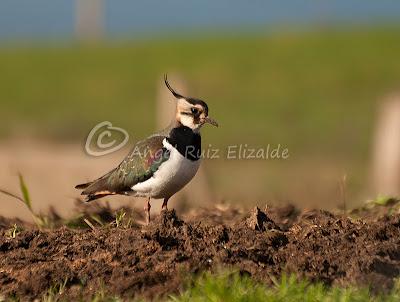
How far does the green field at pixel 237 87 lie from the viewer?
2439 cm

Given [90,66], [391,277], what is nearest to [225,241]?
[391,277]

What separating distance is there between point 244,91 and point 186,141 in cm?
2186

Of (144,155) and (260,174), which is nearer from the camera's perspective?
(144,155)

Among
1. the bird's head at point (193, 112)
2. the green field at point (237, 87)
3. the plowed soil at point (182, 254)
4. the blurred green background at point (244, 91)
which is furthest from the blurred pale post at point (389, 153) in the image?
the plowed soil at point (182, 254)

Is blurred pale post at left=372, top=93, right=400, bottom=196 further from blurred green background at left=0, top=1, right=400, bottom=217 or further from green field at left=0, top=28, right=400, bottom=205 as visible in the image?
green field at left=0, top=28, right=400, bottom=205

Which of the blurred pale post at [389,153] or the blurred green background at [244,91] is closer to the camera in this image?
the blurred pale post at [389,153]

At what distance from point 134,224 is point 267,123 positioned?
18.6 metres

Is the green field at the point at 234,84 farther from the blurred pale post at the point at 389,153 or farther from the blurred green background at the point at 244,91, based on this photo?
the blurred pale post at the point at 389,153

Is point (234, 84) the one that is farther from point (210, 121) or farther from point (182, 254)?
point (182, 254)

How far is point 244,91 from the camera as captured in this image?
97.2ft

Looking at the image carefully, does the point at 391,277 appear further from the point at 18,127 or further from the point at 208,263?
the point at 18,127

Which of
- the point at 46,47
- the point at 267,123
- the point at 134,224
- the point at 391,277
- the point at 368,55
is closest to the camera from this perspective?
the point at 391,277

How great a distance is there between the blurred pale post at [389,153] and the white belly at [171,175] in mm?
7781

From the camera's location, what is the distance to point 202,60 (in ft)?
106
